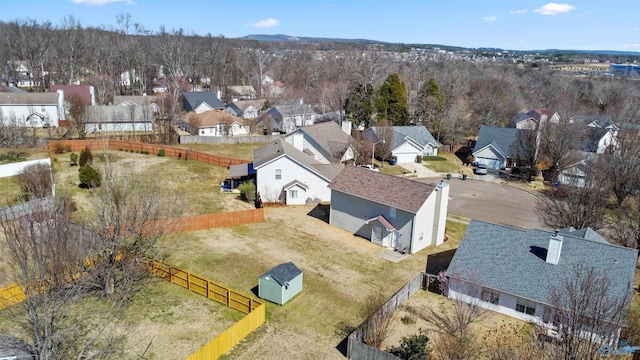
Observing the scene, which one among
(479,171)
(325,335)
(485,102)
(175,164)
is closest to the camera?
(325,335)

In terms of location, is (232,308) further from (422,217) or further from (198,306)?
(422,217)

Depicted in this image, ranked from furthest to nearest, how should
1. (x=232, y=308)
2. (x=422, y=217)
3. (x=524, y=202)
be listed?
(x=524, y=202)
(x=422, y=217)
(x=232, y=308)

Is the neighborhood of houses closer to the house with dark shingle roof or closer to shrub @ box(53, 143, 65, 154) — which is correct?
the house with dark shingle roof

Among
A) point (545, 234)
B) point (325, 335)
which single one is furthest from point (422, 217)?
point (325, 335)

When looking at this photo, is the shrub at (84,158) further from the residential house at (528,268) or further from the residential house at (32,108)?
the residential house at (528,268)

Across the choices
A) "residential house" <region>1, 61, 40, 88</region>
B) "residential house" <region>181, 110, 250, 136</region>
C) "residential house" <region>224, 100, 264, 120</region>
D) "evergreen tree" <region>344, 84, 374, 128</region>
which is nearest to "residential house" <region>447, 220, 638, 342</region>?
"evergreen tree" <region>344, 84, 374, 128</region>

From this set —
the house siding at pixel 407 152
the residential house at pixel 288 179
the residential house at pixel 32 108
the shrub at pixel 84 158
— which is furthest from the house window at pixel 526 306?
the residential house at pixel 32 108
